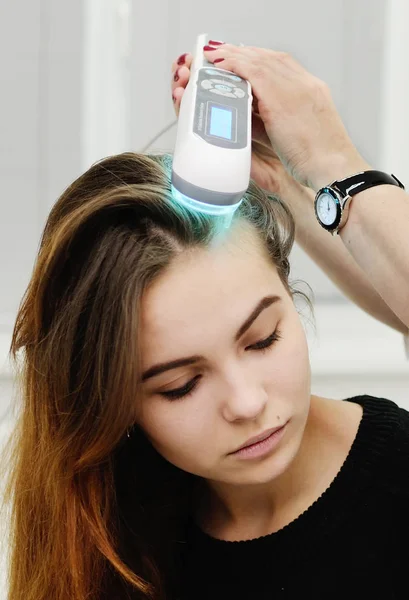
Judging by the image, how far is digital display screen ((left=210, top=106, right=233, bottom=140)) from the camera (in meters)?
0.64

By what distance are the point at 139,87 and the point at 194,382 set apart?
0.75 m

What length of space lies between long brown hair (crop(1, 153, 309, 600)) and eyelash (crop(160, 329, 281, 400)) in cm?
3

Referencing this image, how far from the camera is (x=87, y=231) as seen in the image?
2.24 feet

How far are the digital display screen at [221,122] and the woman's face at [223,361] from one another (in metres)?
0.10

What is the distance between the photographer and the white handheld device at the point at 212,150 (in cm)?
61

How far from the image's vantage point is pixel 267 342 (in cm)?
68

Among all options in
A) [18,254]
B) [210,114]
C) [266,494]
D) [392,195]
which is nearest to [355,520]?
[266,494]

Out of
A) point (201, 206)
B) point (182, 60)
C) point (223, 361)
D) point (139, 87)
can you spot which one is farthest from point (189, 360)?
point (139, 87)

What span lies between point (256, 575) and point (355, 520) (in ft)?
0.42

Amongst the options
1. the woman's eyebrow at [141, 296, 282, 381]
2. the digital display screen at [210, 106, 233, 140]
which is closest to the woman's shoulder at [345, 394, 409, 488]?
the woman's eyebrow at [141, 296, 282, 381]

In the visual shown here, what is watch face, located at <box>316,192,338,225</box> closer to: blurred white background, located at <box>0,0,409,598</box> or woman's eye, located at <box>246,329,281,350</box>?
woman's eye, located at <box>246,329,281,350</box>

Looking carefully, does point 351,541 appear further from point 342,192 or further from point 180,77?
point 180,77

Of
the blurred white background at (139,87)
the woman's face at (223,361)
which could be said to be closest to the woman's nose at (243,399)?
the woman's face at (223,361)

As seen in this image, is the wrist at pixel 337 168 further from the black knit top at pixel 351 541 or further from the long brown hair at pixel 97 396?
the black knit top at pixel 351 541
